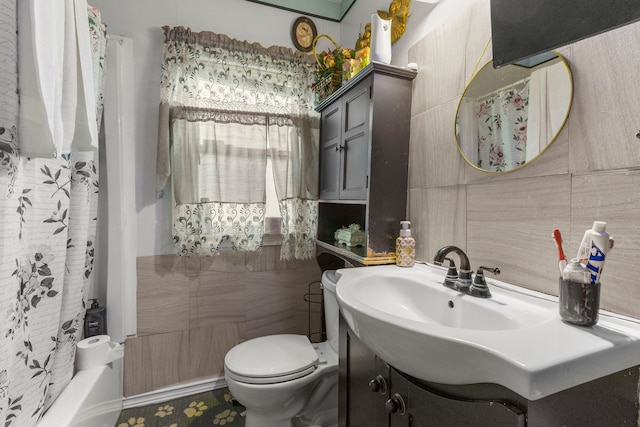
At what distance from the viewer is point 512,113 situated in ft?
3.01

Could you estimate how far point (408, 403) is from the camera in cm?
68

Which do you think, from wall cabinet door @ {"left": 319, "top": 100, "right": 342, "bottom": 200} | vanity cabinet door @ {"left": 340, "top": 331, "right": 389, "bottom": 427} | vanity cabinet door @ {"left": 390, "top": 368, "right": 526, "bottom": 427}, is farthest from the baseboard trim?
vanity cabinet door @ {"left": 390, "top": 368, "right": 526, "bottom": 427}

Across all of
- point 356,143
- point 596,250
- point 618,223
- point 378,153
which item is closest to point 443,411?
point 596,250

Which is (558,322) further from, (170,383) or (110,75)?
(110,75)

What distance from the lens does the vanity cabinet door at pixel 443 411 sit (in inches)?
19.6

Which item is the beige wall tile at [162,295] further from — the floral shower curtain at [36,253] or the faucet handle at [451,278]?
the faucet handle at [451,278]

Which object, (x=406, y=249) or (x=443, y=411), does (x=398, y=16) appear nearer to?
(x=406, y=249)

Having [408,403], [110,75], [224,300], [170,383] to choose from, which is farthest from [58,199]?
[408,403]

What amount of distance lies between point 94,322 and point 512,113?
6.69ft

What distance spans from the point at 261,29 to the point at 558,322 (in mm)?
2045

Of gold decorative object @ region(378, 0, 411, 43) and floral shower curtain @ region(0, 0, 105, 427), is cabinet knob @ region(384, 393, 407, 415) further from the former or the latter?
gold decorative object @ region(378, 0, 411, 43)

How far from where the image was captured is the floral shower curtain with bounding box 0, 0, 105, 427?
0.78m

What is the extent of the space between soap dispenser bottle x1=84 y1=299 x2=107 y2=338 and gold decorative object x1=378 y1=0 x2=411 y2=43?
204 cm

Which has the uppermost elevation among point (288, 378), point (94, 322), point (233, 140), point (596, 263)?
point (233, 140)
